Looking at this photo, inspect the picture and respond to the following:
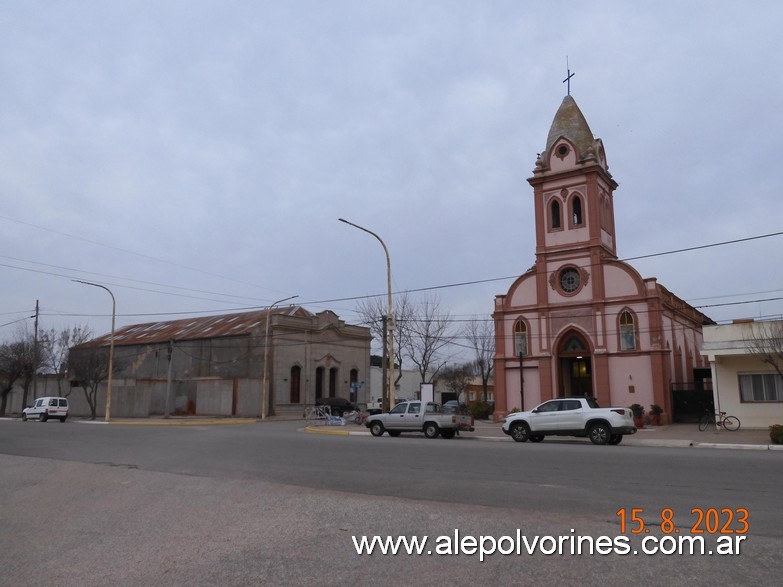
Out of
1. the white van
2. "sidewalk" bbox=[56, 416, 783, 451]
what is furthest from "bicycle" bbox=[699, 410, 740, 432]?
the white van

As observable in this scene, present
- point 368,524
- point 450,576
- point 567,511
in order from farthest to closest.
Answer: point 567,511 → point 368,524 → point 450,576

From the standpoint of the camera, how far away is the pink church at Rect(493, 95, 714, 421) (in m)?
34.9

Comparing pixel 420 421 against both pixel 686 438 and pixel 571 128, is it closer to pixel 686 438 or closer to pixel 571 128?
pixel 686 438

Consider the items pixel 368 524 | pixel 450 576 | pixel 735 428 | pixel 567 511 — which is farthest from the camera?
pixel 735 428

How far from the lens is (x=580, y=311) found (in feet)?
121

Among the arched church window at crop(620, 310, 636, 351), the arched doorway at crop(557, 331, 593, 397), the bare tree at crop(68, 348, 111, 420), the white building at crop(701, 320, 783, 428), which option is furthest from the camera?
the bare tree at crop(68, 348, 111, 420)

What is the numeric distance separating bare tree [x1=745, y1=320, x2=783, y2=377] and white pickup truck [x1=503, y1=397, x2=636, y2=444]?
7553 mm

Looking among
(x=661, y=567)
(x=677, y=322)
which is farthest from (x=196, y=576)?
(x=677, y=322)

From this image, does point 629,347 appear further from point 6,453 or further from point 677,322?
point 6,453

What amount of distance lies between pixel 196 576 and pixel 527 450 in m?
13.6

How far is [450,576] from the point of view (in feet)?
20.1

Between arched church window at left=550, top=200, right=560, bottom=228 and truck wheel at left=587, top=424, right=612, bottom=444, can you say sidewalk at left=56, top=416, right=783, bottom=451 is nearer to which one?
truck wheel at left=587, top=424, right=612, bottom=444

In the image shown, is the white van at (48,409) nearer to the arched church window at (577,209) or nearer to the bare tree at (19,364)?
the bare tree at (19,364)

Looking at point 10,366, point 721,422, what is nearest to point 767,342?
point 721,422
